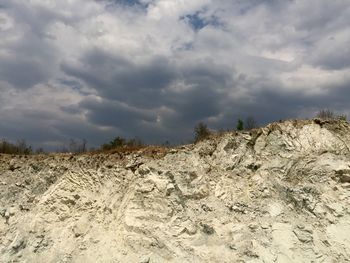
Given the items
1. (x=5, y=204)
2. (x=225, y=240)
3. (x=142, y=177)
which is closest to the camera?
(x=225, y=240)

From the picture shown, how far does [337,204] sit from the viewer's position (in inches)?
612

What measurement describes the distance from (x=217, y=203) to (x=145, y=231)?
278 cm

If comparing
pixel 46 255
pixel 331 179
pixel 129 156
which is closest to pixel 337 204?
pixel 331 179

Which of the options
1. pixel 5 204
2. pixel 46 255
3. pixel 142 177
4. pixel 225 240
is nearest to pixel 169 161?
pixel 142 177

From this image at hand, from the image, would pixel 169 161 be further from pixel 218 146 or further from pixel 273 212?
pixel 273 212

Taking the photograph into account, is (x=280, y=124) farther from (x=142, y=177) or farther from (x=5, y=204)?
(x=5, y=204)

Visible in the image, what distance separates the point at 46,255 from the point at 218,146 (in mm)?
7737

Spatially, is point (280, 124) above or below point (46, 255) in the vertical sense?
above

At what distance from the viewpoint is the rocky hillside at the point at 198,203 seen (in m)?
15.0

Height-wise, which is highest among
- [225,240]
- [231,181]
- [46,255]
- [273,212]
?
[231,181]

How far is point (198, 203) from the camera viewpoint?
16266 mm

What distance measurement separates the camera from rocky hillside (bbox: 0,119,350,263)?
49.3 ft

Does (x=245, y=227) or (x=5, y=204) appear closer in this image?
(x=245, y=227)

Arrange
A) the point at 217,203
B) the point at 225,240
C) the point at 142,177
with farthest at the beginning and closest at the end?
the point at 142,177 → the point at 217,203 → the point at 225,240
